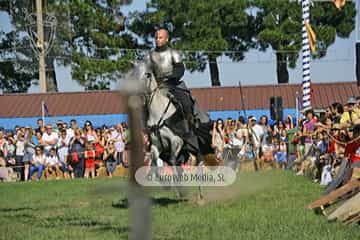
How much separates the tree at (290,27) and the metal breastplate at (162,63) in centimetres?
2929

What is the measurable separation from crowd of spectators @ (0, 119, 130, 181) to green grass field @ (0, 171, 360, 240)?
618 centimetres

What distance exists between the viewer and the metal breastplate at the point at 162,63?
918cm

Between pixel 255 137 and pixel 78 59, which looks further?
pixel 78 59

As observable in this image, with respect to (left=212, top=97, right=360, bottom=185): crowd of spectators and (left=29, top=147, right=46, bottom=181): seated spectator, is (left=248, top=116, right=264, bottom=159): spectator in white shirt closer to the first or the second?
(left=212, top=97, right=360, bottom=185): crowd of spectators

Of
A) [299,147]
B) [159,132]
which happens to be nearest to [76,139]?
[299,147]

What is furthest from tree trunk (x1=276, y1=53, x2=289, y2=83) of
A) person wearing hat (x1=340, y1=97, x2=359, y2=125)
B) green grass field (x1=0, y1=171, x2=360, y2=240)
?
person wearing hat (x1=340, y1=97, x2=359, y2=125)

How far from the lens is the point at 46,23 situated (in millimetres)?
32469

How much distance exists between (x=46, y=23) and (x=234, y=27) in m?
11.6

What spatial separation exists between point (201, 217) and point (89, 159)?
11.0 metres

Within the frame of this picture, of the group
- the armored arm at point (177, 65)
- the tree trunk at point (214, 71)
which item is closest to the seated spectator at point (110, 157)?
the armored arm at point (177, 65)

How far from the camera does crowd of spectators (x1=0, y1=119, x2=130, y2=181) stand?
18219mm

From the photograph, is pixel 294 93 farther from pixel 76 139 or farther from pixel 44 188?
pixel 44 188

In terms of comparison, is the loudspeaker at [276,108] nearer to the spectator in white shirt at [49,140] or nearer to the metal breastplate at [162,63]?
the spectator in white shirt at [49,140]

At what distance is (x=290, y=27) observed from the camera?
125 feet
